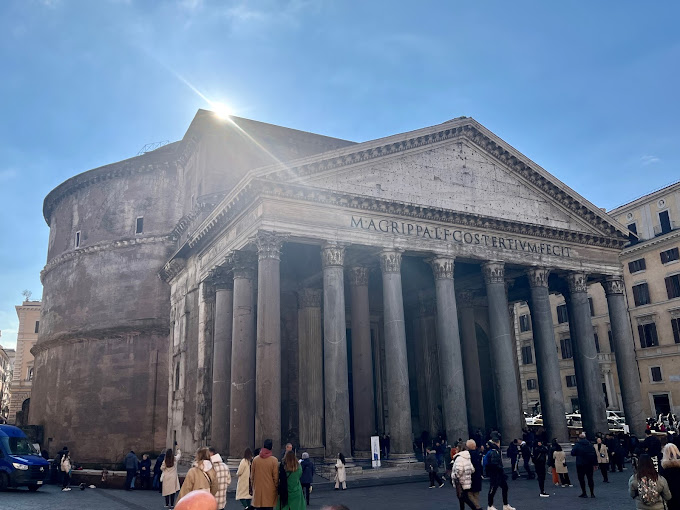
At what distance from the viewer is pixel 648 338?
34.2 metres

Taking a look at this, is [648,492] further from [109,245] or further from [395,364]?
[109,245]

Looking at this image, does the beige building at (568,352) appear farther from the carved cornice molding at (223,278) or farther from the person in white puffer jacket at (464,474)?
the person in white puffer jacket at (464,474)

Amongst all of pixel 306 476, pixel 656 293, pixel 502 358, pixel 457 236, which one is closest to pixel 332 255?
pixel 457 236

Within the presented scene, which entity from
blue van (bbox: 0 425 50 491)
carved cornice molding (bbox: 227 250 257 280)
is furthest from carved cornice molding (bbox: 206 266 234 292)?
blue van (bbox: 0 425 50 491)

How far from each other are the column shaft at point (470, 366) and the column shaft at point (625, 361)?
529 cm

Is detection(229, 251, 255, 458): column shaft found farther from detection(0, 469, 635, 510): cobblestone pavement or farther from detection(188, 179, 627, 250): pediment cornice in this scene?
detection(0, 469, 635, 510): cobblestone pavement

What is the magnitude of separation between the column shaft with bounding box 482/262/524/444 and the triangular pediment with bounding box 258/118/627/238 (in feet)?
7.54

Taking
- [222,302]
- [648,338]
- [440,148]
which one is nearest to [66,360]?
[222,302]

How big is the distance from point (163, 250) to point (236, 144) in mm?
7542

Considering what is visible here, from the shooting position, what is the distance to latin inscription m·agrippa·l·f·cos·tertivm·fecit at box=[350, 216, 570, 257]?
58.3 ft

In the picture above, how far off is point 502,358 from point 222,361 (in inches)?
375

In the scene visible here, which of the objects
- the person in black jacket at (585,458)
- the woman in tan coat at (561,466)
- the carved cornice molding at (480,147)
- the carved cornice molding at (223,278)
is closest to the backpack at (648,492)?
the person in black jacket at (585,458)

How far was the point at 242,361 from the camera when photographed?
17078mm

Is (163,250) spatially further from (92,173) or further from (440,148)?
(440,148)
